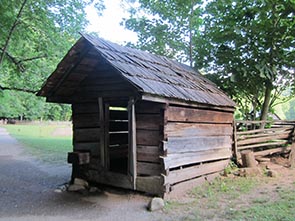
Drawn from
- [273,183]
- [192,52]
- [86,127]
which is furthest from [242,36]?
[86,127]

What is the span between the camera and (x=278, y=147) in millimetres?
10828

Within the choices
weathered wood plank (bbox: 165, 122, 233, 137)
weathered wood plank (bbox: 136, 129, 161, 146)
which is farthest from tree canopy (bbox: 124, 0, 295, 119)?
weathered wood plank (bbox: 136, 129, 161, 146)

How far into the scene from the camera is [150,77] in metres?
6.51

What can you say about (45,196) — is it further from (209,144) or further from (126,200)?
(209,144)

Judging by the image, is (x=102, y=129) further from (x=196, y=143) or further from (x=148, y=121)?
(x=196, y=143)

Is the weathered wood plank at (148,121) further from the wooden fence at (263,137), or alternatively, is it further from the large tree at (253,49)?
the large tree at (253,49)

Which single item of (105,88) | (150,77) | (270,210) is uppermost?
(150,77)

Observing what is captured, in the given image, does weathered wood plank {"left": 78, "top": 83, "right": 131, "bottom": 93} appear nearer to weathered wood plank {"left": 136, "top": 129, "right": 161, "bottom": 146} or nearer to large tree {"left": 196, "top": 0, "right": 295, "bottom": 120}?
weathered wood plank {"left": 136, "top": 129, "right": 161, "bottom": 146}

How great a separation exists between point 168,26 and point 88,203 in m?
10.9

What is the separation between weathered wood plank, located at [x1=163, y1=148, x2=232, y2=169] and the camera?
21.7 ft

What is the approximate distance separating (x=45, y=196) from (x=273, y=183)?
232 inches

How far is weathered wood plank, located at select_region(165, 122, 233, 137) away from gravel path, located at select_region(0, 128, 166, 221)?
1.66 meters

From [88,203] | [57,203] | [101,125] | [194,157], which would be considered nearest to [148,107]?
[101,125]

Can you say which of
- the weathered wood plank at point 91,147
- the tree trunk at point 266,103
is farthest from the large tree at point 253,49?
the weathered wood plank at point 91,147
